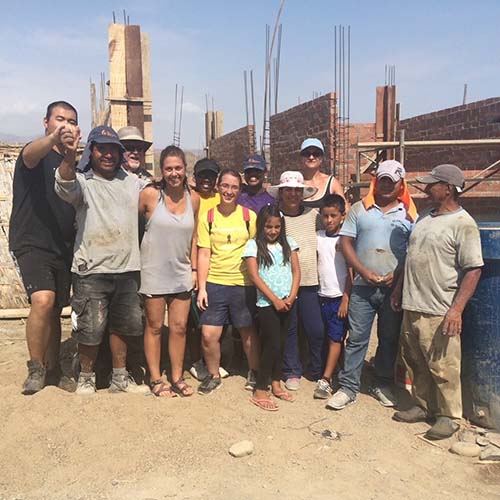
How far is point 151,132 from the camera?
20.6ft

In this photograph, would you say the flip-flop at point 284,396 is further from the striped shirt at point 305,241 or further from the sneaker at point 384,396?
the striped shirt at point 305,241

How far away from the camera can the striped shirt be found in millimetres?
3904

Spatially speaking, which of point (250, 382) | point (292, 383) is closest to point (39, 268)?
point (250, 382)

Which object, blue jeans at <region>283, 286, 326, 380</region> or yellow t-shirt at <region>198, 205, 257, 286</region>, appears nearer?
yellow t-shirt at <region>198, 205, 257, 286</region>

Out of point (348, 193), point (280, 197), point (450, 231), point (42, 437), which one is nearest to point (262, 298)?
point (280, 197)

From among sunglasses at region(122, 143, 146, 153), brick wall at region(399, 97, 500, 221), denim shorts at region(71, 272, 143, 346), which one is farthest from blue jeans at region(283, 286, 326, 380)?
brick wall at region(399, 97, 500, 221)

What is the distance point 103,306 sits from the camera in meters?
3.59

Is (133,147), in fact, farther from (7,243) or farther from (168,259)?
(7,243)

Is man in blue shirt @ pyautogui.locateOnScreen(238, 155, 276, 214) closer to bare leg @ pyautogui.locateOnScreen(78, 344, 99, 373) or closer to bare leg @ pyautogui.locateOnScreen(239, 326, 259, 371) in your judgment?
bare leg @ pyautogui.locateOnScreen(239, 326, 259, 371)

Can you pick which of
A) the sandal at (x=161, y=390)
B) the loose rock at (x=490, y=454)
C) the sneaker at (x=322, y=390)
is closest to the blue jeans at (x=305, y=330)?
the sneaker at (x=322, y=390)

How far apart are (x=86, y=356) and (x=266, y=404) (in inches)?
54.0

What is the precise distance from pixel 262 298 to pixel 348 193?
5540 millimetres

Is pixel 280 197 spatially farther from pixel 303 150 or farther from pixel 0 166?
pixel 0 166

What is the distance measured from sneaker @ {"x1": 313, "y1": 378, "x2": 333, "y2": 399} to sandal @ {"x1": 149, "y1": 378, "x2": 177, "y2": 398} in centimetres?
107
